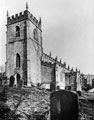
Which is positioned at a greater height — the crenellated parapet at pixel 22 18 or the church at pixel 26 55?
the crenellated parapet at pixel 22 18

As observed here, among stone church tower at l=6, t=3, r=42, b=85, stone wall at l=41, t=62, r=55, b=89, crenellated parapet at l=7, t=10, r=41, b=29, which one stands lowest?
stone wall at l=41, t=62, r=55, b=89

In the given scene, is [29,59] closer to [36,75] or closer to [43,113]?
[36,75]

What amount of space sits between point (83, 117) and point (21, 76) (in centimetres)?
1869

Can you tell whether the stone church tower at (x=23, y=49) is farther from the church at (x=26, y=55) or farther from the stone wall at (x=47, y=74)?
the stone wall at (x=47, y=74)

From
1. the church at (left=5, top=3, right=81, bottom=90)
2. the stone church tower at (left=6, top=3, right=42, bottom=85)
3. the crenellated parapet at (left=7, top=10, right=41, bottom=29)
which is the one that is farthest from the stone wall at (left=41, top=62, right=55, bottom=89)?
the crenellated parapet at (left=7, top=10, right=41, bottom=29)

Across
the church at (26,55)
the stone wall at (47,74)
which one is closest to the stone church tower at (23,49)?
the church at (26,55)

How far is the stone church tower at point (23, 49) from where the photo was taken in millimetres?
25516

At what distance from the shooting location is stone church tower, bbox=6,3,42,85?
1005 inches

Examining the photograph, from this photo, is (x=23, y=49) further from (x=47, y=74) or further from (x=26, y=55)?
(x=47, y=74)

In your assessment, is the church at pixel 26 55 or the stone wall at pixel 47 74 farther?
the stone wall at pixel 47 74

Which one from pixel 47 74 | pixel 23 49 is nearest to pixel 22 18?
pixel 23 49

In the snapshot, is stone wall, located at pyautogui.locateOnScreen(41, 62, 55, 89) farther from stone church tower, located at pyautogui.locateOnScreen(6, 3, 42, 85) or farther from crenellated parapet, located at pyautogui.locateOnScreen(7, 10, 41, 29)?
crenellated parapet, located at pyautogui.locateOnScreen(7, 10, 41, 29)

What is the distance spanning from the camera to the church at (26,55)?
2567 cm

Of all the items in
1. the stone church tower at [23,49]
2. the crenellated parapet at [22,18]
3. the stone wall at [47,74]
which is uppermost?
the crenellated parapet at [22,18]
